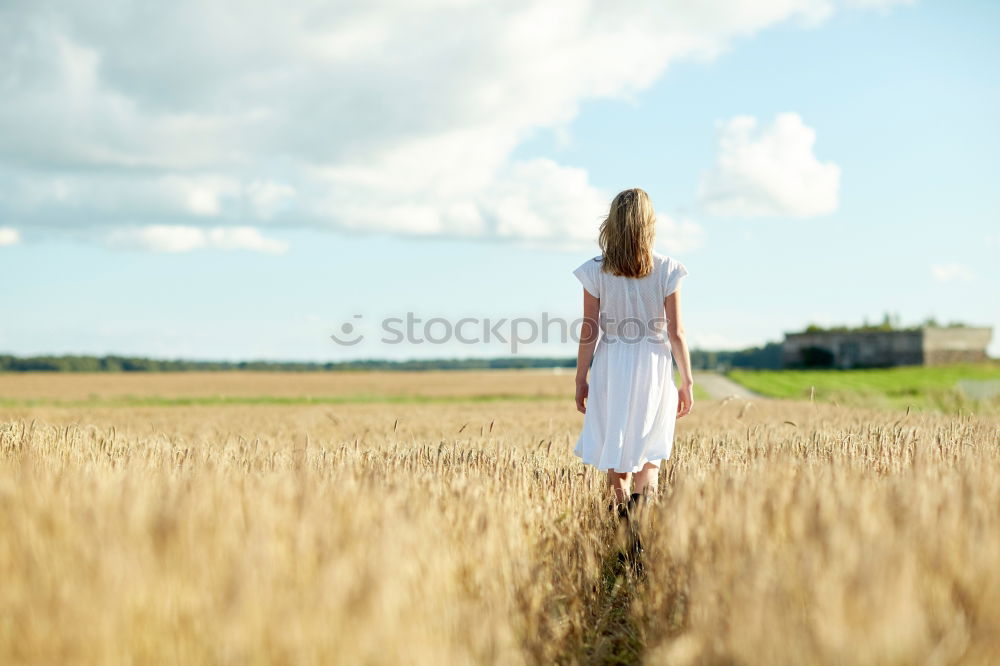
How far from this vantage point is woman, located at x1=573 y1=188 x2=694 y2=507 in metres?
4.79

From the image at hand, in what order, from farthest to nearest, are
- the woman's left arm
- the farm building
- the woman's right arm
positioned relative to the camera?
the farm building < the woman's left arm < the woman's right arm

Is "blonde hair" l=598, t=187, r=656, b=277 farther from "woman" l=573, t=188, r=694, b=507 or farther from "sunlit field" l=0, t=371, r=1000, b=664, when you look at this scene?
"sunlit field" l=0, t=371, r=1000, b=664

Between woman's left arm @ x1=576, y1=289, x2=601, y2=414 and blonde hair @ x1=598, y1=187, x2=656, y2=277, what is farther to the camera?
woman's left arm @ x1=576, y1=289, x2=601, y2=414

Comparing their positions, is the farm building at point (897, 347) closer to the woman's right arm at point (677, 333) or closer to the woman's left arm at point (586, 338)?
the woman's right arm at point (677, 333)

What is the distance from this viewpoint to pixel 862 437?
736 centimetres

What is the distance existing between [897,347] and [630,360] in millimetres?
73347

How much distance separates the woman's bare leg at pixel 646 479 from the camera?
497 centimetres

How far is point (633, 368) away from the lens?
4.90 m

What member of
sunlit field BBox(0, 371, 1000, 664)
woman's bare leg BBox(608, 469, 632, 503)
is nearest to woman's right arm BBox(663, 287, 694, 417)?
woman's bare leg BBox(608, 469, 632, 503)

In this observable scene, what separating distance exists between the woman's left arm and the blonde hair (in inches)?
12.0

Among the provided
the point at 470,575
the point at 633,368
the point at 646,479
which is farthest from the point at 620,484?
the point at 470,575

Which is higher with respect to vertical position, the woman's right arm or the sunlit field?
the woman's right arm

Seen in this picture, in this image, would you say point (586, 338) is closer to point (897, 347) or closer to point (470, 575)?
point (470, 575)

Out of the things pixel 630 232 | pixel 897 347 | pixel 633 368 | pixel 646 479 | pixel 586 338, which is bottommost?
pixel 646 479
